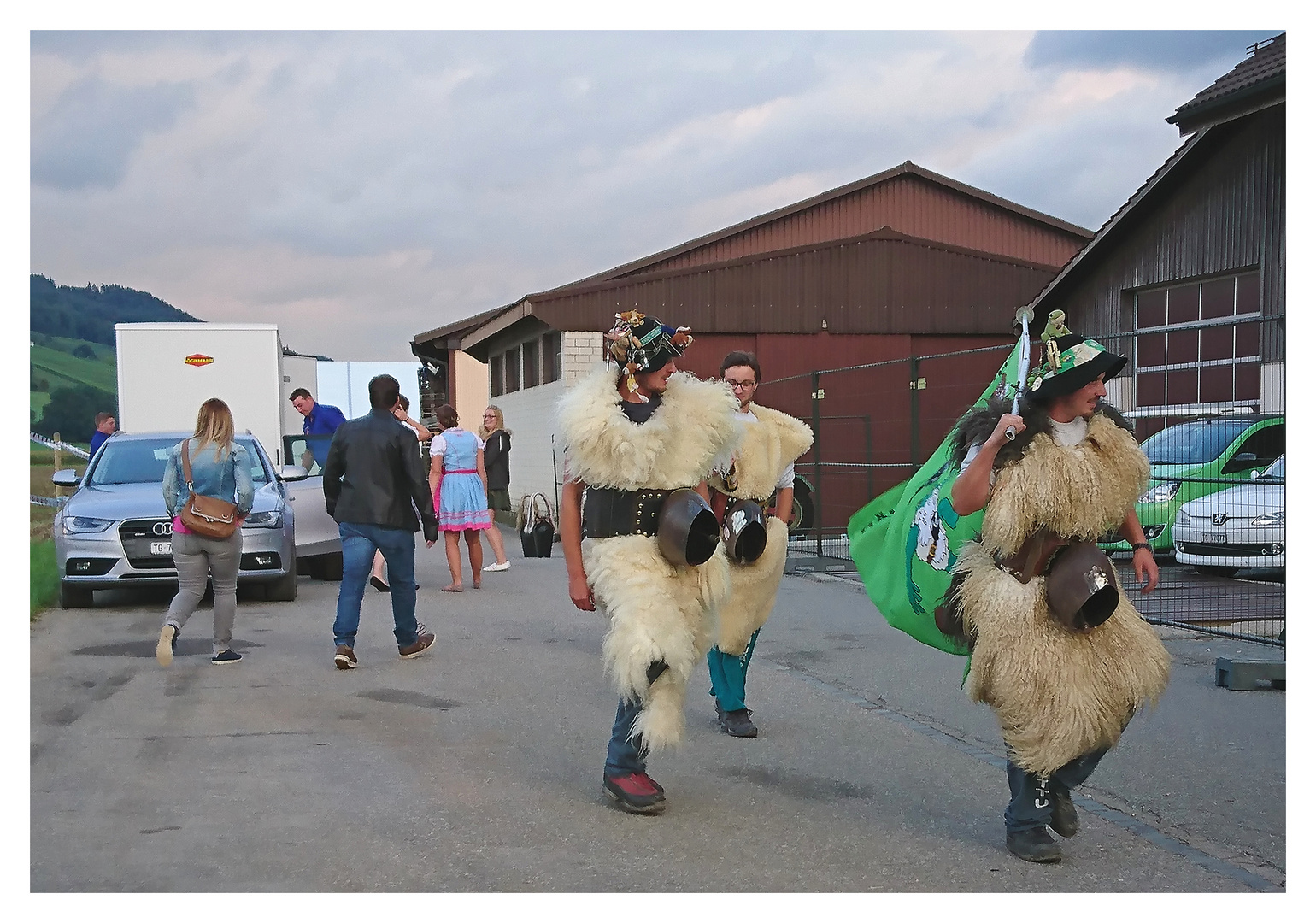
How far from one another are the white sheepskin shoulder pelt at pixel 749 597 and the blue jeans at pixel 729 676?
2.2 inches

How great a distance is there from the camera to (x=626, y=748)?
5.02 metres

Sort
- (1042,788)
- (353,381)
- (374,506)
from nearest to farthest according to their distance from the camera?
(1042,788) → (374,506) → (353,381)

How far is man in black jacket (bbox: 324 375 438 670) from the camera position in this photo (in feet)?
27.9

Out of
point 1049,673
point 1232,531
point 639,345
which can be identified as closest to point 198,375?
point 1232,531

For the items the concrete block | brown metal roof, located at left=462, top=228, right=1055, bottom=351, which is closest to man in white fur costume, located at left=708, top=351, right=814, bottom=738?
the concrete block

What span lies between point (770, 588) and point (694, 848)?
84.1 inches

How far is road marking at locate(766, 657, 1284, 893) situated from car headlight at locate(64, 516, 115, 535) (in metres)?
6.89

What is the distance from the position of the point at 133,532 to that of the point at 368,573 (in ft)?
12.0

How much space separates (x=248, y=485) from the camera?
8391mm

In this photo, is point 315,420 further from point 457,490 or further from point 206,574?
point 206,574

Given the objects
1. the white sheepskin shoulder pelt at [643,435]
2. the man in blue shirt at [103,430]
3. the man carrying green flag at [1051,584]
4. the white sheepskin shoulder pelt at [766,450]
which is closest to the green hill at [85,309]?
the white sheepskin shoulder pelt at [643,435]

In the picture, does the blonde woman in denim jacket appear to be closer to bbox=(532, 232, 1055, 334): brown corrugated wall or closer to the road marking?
the road marking

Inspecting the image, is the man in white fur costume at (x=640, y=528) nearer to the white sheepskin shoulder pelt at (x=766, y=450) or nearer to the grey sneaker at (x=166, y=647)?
the white sheepskin shoulder pelt at (x=766, y=450)

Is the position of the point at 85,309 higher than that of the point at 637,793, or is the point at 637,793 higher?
the point at 85,309
